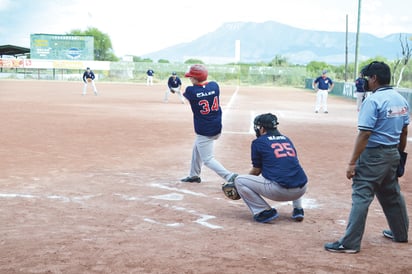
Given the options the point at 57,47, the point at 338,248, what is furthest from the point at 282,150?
the point at 57,47

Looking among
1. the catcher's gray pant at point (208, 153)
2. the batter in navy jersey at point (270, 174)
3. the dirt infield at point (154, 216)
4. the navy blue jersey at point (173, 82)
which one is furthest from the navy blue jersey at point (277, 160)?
the navy blue jersey at point (173, 82)

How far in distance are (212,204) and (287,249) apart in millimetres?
2158

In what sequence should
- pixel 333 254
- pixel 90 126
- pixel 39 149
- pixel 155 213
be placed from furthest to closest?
pixel 90 126, pixel 39 149, pixel 155 213, pixel 333 254

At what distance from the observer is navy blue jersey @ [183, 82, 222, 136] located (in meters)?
7.89

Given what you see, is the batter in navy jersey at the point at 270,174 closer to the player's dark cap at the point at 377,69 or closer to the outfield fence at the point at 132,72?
the player's dark cap at the point at 377,69

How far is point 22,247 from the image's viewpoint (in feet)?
16.2

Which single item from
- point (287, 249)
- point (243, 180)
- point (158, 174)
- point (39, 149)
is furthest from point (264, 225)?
point (39, 149)

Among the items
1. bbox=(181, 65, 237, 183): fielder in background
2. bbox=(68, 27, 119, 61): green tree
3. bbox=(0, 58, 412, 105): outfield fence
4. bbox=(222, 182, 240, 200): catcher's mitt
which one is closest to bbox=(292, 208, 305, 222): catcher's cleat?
bbox=(222, 182, 240, 200): catcher's mitt

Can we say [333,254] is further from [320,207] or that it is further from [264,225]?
[320,207]

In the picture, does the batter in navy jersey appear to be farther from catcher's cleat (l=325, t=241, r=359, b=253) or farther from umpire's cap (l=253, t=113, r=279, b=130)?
catcher's cleat (l=325, t=241, r=359, b=253)

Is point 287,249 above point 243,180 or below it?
below

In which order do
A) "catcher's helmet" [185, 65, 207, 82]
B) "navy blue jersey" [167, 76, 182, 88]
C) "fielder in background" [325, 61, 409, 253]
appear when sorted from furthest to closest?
1. "navy blue jersey" [167, 76, 182, 88]
2. "catcher's helmet" [185, 65, 207, 82]
3. "fielder in background" [325, 61, 409, 253]

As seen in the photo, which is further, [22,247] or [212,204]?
[212,204]

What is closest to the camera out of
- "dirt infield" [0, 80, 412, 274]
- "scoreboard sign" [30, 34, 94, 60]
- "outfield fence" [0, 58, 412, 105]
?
"dirt infield" [0, 80, 412, 274]
